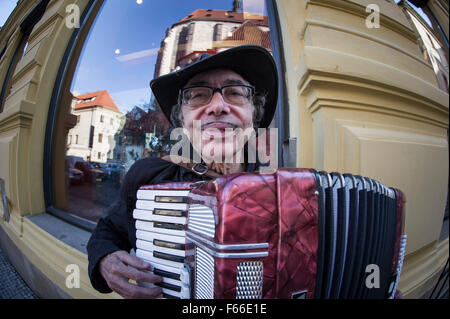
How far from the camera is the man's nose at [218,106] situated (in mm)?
686

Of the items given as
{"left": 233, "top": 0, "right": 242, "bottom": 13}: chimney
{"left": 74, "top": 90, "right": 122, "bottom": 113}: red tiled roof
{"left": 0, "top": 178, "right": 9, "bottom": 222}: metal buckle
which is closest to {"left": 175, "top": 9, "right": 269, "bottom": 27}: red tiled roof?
{"left": 233, "top": 0, "right": 242, "bottom": 13}: chimney

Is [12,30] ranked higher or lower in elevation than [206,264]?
higher

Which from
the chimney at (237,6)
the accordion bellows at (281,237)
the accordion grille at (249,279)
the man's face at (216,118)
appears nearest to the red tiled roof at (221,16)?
the chimney at (237,6)

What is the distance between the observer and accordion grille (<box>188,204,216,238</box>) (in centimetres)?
34

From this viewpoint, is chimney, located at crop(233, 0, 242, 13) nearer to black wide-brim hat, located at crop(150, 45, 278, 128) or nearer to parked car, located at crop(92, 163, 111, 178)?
black wide-brim hat, located at crop(150, 45, 278, 128)

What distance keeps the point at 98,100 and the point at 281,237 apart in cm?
250

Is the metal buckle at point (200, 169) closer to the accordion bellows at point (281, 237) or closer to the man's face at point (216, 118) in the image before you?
the man's face at point (216, 118)

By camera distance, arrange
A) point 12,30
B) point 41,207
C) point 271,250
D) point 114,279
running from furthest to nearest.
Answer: point 12,30, point 41,207, point 114,279, point 271,250

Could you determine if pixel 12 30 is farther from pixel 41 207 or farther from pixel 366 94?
pixel 366 94

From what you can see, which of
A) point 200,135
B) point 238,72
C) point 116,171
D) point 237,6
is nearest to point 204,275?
point 200,135
